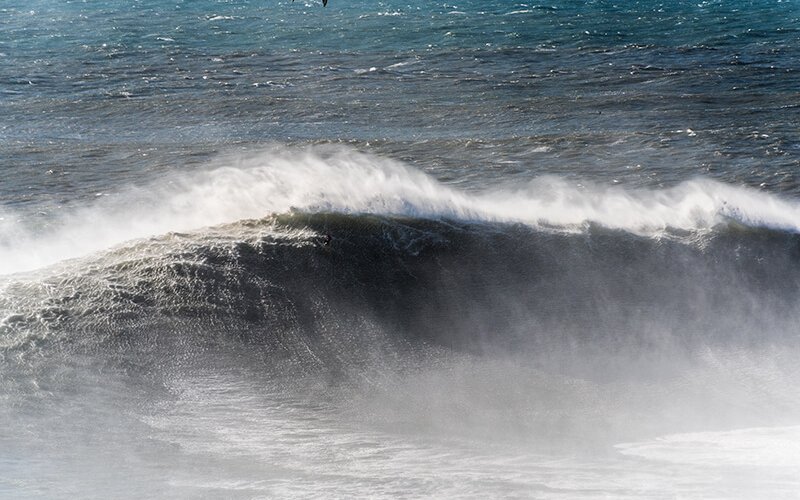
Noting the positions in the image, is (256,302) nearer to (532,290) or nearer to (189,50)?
(532,290)

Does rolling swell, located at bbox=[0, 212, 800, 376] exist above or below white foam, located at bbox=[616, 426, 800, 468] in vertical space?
above

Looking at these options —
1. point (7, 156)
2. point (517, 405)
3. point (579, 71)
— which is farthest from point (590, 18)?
point (517, 405)

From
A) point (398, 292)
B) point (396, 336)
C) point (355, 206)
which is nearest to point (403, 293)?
point (398, 292)

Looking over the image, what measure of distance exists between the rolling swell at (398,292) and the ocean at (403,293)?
0.11 feet

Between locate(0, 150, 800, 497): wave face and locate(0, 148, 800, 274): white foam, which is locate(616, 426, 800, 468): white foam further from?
locate(0, 148, 800, 274): white foam

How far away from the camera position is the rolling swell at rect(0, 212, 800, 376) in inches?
384

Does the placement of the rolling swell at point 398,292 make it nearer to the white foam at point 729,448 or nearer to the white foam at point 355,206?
the white foam at point 355,206

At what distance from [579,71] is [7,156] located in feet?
38.0

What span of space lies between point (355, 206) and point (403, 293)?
66.9 inches

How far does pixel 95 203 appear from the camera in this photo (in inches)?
558

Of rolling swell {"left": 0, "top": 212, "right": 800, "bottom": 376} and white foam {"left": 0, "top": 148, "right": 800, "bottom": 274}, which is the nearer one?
rolling swell {"left": 0, "top": 212, "right": 800, "bottom": 376}

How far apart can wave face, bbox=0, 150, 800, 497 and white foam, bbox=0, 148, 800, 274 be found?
5 cm

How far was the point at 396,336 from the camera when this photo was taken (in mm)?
9891

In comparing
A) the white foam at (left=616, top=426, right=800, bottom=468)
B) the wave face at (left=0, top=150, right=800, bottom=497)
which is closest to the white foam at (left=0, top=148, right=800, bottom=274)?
the wave face at (left=0, top=150, right=800, bottom=497)
